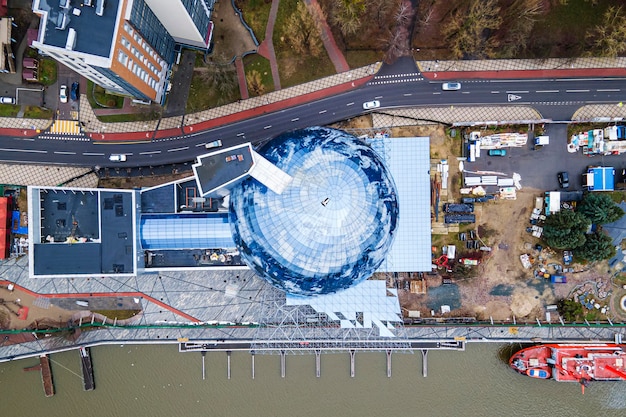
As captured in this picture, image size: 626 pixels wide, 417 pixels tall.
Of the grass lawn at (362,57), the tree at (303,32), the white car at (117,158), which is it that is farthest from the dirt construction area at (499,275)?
the white car at (117,158)

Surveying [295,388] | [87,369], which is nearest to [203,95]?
[87,369]

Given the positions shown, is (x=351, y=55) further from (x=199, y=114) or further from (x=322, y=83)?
(x=199, y=114)

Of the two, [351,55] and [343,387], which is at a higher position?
[351,55]

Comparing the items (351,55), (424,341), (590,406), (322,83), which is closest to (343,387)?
(424,341)

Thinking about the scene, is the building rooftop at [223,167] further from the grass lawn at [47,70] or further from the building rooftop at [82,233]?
the grass lawn at [47,70]

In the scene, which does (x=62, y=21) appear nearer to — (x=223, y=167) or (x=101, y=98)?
(x=101, y=98)

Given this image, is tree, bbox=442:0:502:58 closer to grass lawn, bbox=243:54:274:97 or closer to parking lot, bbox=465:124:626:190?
parking lot, bbox=465:124:626:190
